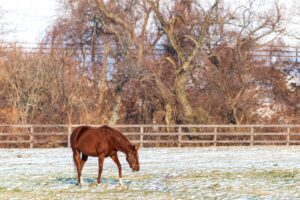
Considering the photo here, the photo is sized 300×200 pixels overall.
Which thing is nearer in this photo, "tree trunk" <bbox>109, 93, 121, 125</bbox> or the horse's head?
the horse's head

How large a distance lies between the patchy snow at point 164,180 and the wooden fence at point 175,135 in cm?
675

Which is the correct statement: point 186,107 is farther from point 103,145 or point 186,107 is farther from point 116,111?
point 103,145

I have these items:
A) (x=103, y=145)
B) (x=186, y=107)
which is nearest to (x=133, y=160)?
(x=103, y=145)

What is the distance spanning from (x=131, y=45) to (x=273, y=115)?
866cm

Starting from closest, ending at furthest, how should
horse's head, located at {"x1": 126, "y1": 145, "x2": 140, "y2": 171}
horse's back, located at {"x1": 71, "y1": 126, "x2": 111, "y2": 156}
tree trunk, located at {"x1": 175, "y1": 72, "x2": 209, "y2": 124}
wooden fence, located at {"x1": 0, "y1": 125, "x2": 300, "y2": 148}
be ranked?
horse's head, located at {"x1": 126, "y1": 145, "x2": 140, "y2": 171}
horse's back, located at {"x1": 71, "y1": 126, "x2": 111, "y2": 156}
wooden fence, located at {"x1": 0, "y1": 125, "x2": 300, "y2": 148}
tree trunk, located at {"x1": 175, "y1": 72, "x2": 209, "y2": 124}

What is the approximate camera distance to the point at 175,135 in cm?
3030

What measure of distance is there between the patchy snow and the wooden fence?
675 cm

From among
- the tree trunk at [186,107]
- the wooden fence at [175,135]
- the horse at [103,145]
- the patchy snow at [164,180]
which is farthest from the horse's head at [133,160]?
the tree trunk at [186,107]

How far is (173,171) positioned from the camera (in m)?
16.8

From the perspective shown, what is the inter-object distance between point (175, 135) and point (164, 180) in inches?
597

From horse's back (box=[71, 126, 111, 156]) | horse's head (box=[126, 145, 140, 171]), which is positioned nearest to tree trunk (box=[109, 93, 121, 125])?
horse's back (box=[71, 126, 111, 156])

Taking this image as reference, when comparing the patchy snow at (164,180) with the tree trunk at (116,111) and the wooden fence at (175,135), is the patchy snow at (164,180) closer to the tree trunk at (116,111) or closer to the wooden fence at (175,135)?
the wooden fence at (175,135)

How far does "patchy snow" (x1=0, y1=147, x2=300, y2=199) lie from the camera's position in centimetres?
1324

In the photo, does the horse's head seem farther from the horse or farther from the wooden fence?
the wooden fence
